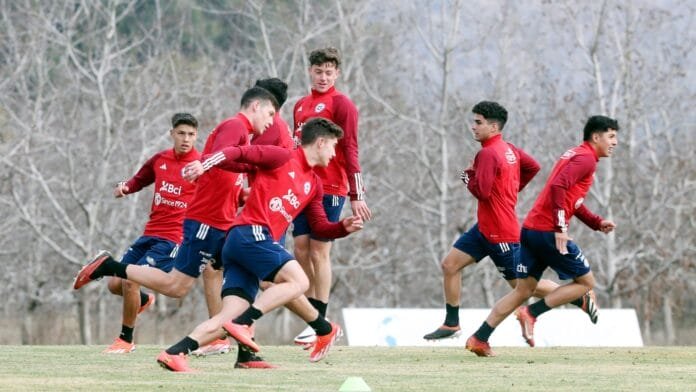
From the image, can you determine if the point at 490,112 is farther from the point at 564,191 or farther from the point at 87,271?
the point at 87,271

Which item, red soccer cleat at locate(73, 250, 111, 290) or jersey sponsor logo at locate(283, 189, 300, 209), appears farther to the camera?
red soccer cleat at locate(73, 250, 111, 290)

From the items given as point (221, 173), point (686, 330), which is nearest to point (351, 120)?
point (221, 173)

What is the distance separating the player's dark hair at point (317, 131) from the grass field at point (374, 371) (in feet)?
5.87

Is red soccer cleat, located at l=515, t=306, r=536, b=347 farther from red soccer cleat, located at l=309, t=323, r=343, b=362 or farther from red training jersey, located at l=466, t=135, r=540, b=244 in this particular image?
red soccer cleat, located at l=309, t=323, r=343, b=362

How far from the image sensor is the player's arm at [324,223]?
403 inches

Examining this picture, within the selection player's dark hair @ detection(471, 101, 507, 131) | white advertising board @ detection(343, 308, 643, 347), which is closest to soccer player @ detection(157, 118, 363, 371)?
player's dark hair @ detection(471, 101, 507, 131)

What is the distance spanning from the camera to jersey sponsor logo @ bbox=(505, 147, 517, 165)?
492 inches

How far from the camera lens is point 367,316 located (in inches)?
803

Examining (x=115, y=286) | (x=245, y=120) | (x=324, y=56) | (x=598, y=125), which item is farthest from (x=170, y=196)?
(x=598, y=125)

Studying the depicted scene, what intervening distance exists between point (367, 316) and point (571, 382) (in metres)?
10.9

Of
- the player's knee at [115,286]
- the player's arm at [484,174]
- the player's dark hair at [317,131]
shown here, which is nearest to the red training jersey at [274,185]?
the player's dark hair at [317,131]

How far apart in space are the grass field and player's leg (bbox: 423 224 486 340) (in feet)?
0.86

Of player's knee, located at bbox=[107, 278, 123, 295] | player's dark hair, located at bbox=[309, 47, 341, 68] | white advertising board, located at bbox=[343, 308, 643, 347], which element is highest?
player's dark hair, located at bbox=[309, 47, 341, 68]

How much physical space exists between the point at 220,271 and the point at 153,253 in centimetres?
74
